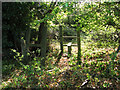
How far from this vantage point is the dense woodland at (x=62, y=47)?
152 inches

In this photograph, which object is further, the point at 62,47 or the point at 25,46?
the point at 62,47

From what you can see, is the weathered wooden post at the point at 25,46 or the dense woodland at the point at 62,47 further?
the weathered wooden post at the point at 25,46

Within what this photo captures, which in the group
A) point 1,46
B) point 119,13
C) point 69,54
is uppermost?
point 119,13

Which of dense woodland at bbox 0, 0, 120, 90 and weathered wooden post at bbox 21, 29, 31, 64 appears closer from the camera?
dense woodland at bbox 0, 0, 120, 90

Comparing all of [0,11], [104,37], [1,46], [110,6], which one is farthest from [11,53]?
[110,6]

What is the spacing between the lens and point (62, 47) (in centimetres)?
602

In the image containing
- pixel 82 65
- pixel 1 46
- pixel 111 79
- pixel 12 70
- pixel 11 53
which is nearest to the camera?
pixel 111 79

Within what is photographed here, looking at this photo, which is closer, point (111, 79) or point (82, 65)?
point (111, 79)

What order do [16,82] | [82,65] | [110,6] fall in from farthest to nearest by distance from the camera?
1. [82,65]
2. [16,82]
3. [110,6]

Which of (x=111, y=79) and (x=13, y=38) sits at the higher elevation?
(x=13, y=38)

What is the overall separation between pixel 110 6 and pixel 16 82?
3690 millimetres

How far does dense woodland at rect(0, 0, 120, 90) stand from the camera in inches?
152

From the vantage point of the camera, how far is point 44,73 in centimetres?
461

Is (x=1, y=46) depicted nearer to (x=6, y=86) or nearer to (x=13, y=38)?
(x=13, y=38)
